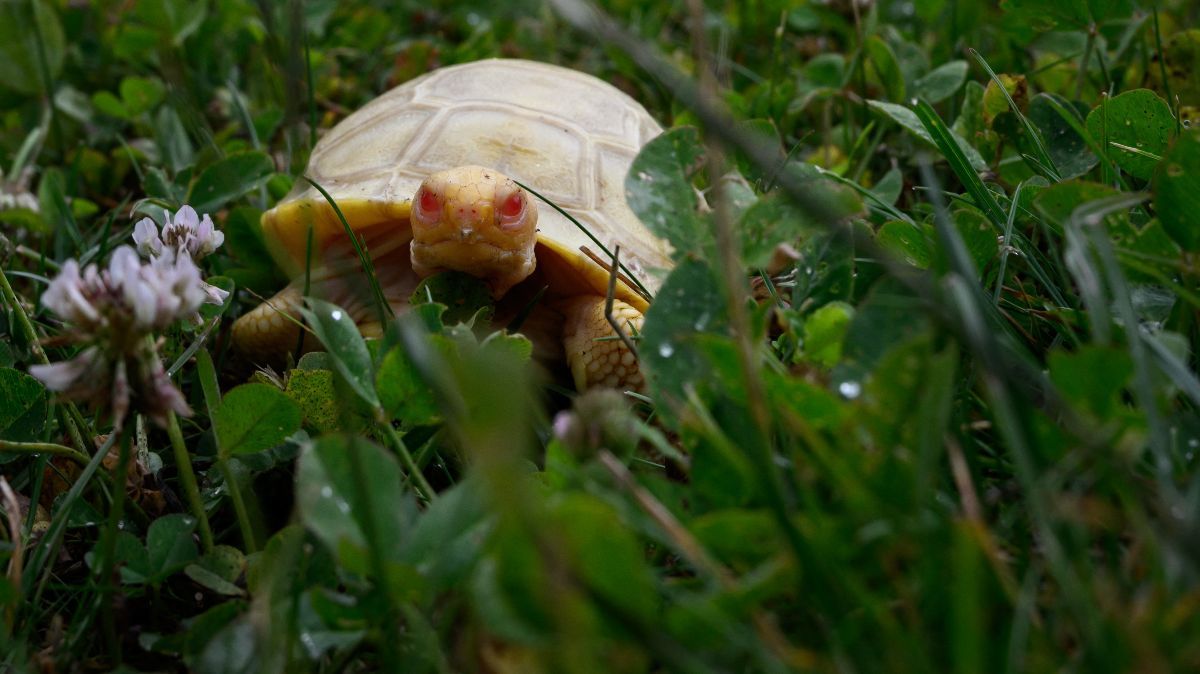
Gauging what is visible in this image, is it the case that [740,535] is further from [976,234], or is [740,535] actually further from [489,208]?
[489,208]

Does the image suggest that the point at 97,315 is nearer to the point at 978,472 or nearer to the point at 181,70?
the point at 978,472

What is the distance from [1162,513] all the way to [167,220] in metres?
1.25

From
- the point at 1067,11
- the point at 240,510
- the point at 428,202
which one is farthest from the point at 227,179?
the point at 1067,11

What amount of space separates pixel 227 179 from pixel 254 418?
931mm

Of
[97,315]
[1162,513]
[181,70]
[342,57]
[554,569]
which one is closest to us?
[554,569]

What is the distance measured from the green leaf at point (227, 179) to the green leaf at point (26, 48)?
3.12ft

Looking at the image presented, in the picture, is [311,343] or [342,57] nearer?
[311,343]

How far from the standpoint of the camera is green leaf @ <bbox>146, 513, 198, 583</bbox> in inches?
47.2

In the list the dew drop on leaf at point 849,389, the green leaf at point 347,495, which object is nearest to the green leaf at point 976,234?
the dew drop on leaf at point 849,389

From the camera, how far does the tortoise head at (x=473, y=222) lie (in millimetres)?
1774

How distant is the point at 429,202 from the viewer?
1813mm

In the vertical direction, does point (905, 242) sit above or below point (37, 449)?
above

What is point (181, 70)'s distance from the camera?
9.87ft

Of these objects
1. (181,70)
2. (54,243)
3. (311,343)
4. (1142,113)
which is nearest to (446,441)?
(311,343)
